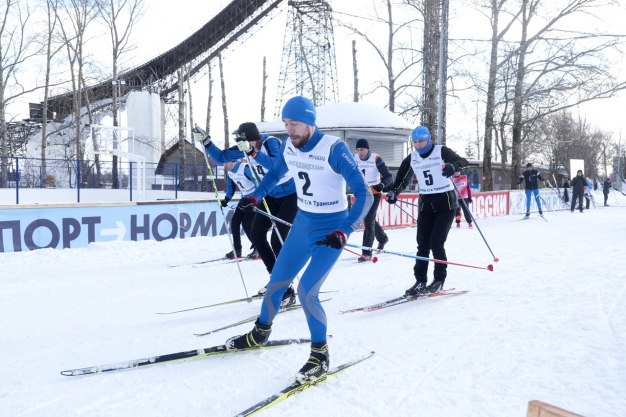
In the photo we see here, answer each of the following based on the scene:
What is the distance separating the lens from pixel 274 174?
11.9 ft

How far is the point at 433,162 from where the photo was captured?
5461 millimetres

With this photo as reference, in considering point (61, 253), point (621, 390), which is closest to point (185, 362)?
point (621, 390)

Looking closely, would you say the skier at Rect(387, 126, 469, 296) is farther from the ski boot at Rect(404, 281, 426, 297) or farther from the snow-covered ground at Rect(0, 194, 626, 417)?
the snow-covered ground at Rect(0, 194, 626, 417)

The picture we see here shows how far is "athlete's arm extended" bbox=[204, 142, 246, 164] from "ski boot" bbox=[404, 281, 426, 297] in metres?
2.48

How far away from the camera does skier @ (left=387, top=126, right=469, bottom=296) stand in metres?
5.35

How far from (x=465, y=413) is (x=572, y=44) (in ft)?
67.9

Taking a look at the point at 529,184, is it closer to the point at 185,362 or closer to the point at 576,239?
the point at 576,239

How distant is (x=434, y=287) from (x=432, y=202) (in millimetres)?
997

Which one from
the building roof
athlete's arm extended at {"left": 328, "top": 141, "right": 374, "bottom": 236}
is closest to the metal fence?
the building roof

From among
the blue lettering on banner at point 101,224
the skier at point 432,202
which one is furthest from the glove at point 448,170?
the blue lettering on banner at point 101,224

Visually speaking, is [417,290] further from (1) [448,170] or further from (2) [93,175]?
(2) [93,175]

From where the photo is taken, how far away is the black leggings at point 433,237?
5.35 m

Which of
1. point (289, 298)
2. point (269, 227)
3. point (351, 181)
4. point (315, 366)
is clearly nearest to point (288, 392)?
point (315, 366)

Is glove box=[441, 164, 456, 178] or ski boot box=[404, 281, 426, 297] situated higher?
glove box=[441, 164, 456, 178]
